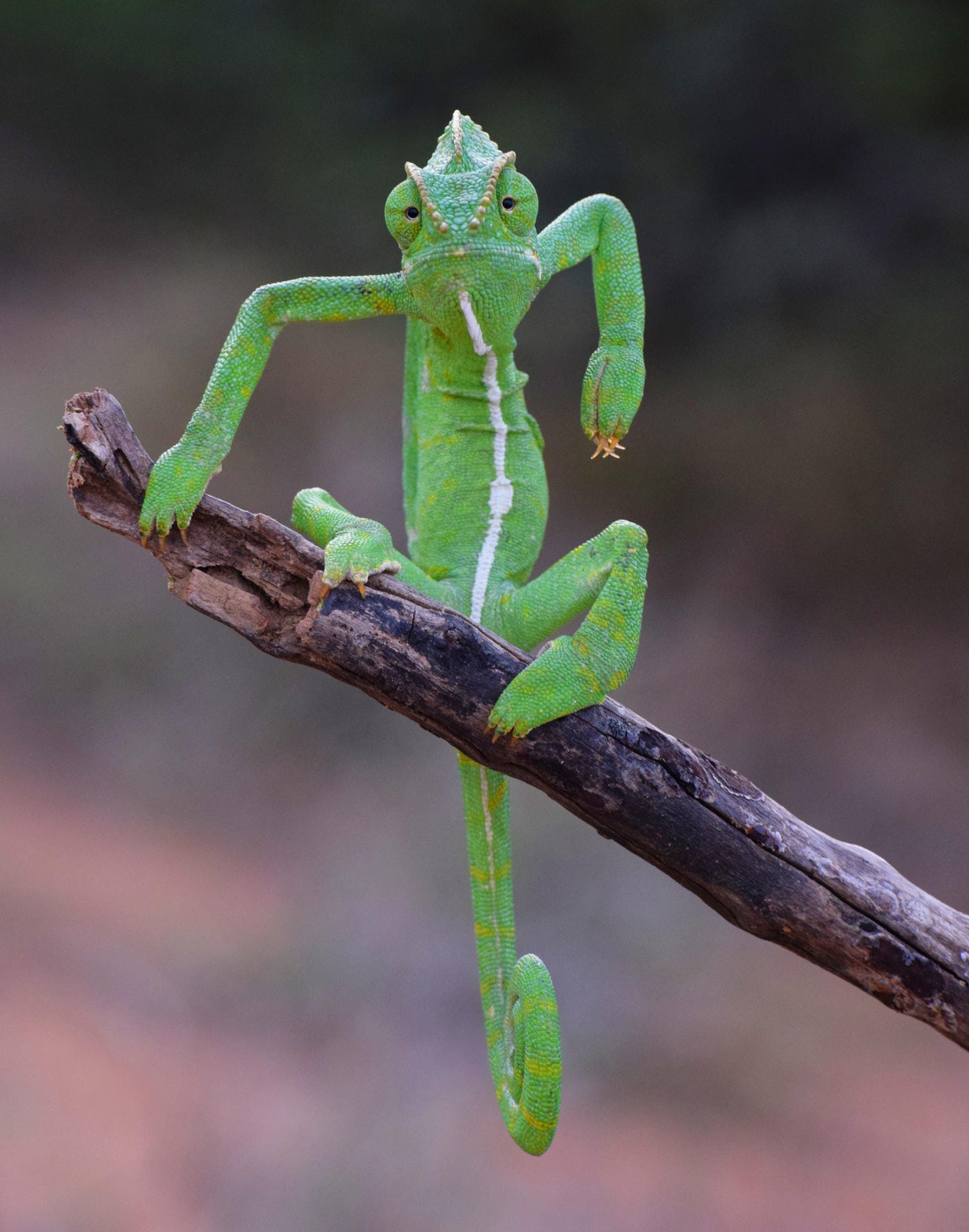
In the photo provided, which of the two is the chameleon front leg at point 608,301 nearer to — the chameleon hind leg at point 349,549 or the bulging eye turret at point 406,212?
the bulging eye turret at point 406,212

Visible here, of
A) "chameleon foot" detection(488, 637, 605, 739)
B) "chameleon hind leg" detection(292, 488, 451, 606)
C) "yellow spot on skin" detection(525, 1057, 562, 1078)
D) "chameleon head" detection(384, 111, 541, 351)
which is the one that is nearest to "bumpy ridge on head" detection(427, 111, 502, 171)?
"chameleon head" detection(384, 111, 541, 351)

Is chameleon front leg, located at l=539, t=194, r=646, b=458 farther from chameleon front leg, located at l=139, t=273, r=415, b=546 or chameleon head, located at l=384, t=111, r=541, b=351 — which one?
chameleon front leg, located at l=139, t=273, r=415, b=546

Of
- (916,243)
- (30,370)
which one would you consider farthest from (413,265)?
(916,243)

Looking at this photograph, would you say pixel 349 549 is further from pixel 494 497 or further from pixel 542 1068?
pixel 542 1068

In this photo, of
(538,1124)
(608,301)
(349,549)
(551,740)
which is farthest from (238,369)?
(538,1124)

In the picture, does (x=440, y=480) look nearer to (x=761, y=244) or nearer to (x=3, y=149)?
(x=761, y=244)

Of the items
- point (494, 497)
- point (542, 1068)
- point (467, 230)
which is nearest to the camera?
point (467, 230)

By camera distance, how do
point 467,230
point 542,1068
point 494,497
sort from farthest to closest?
1. point 494,497
2. point 542,1068
3. point 467,230
